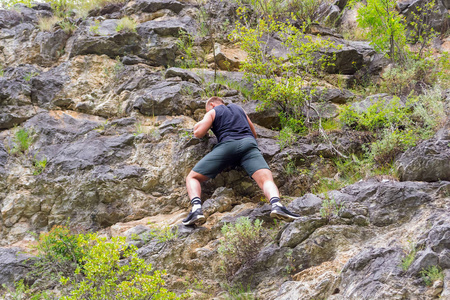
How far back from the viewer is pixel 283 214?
4.46m

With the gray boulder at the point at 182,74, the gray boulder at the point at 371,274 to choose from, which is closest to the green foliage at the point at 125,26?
the gray boulder at the point at 182,74

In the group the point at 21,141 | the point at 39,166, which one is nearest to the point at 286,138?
the point at 39,166

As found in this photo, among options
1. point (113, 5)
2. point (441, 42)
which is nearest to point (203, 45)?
point (113, 5)

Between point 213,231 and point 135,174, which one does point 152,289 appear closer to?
point 213,231

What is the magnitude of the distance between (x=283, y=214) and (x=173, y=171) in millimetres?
2313

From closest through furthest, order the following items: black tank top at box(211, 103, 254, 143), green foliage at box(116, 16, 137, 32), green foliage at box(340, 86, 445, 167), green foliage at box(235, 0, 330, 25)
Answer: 1. green foliage at box(340, 86, 445, 167)
2. black tank top at box(211, 103, 254, 143)
3. green foliage at box(116, 16, 137, 32)
4. green foliage at box(235, 0, 330, 25)

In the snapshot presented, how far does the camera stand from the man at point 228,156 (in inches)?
198

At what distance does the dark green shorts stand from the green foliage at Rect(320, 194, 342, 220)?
1.20 m

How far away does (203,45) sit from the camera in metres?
9.12

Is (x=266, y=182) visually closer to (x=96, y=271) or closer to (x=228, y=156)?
(x=228, y=156)

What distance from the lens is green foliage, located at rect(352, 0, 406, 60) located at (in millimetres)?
7391

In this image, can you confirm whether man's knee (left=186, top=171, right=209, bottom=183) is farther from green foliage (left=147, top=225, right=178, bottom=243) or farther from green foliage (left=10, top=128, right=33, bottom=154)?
green foliage (left=10, top=128, right=33, bottom=154)

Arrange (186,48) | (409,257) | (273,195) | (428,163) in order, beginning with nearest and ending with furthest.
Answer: (409,257) → (428,163) → (273,195) → (186,48)

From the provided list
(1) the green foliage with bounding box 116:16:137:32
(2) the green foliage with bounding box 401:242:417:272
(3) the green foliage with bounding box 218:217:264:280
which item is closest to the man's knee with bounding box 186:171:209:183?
(3) the green foliage with bounding box 218:217:264:280
